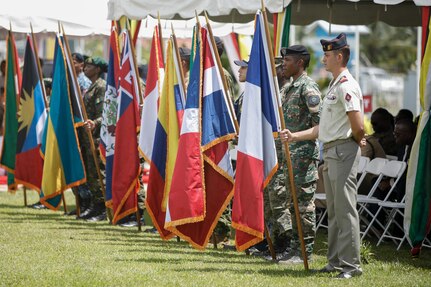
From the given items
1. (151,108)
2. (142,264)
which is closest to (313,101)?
(142,264)

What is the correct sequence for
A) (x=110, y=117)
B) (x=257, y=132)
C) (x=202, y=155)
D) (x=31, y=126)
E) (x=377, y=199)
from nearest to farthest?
(x=257, y=132) < (x=202, y=155) < (x=377, y=199) < (x=110, y=117) < (x=31, y=126)

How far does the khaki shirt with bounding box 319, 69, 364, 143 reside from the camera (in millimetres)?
8328

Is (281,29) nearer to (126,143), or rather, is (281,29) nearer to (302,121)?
(302,121)

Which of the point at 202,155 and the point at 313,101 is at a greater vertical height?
the point at 313,101

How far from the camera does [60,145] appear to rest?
45.6 feet

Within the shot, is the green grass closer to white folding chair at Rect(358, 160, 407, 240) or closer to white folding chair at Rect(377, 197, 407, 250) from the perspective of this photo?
white folding chair at Rect(377, 197, 407, 250)

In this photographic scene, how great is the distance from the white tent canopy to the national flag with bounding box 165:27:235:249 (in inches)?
45.2

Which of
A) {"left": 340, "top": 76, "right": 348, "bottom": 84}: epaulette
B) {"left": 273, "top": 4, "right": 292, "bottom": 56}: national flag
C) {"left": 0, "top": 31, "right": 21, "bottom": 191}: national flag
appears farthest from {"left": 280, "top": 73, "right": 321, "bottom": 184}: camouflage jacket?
{"left": 0, "top": 31, "right": 21, "bottom": 191}: national flag

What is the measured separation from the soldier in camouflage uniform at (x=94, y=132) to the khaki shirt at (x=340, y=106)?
231 inches

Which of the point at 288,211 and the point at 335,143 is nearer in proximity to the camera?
the point at 335,143

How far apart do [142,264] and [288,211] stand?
169 cm

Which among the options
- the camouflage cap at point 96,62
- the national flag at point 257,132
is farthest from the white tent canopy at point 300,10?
the national flag at point 257,132

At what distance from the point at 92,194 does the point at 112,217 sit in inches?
29.5

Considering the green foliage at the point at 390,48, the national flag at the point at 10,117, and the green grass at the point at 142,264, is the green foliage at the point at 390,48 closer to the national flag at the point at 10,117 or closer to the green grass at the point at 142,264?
the national flag at the point at 10,117
